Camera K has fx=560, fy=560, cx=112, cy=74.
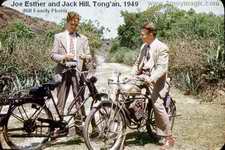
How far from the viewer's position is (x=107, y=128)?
206 inches

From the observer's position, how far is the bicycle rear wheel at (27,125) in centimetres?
520

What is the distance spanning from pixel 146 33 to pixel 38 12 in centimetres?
107

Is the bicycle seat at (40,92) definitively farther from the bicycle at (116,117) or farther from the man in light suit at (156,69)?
the man in light suit at (156,69)

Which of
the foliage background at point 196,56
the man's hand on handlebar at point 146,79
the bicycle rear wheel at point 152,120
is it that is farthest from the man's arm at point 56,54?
the foliage background at point 196,56

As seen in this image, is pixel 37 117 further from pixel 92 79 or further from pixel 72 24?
pixel 72 24

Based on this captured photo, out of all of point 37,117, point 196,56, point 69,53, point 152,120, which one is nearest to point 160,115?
point 152,120

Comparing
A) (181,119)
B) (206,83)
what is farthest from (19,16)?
(206,83)

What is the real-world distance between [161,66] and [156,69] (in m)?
0.06

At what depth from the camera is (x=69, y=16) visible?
539cm

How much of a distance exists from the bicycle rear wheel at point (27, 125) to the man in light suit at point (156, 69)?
103 centimetres

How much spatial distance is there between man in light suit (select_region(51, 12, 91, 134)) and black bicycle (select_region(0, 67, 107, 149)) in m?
0.08

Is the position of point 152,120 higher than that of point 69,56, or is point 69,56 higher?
point 69,56

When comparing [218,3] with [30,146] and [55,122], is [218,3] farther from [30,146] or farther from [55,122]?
[30,146]

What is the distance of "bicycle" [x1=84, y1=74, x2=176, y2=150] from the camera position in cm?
518
